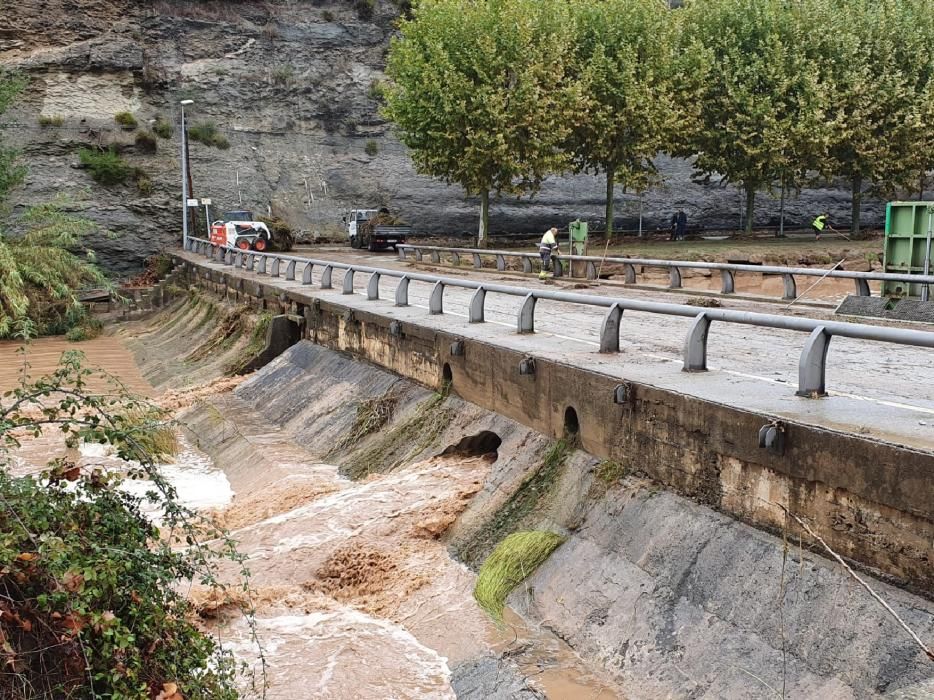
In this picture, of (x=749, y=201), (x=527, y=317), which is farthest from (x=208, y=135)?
(x=527, y=317)

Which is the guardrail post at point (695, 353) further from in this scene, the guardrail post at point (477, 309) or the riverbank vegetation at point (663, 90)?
the riverbank vegetation at point (663, 90)

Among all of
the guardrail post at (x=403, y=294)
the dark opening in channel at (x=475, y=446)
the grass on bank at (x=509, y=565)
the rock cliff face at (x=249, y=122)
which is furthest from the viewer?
the rock cliff face at (x=249, y=122)

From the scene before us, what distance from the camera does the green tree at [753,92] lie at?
151 feet

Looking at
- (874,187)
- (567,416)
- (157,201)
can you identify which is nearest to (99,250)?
(157,201)

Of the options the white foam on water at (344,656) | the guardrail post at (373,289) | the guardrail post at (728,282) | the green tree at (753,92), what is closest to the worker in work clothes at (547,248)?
the guardrail post at (728,282)

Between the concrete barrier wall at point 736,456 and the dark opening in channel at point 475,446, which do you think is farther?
→ the dark opening in channel at point 475,446

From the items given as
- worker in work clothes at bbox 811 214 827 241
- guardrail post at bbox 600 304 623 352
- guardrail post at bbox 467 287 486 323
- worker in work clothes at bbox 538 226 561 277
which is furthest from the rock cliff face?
guardrail post at bbox 600 304 623 352

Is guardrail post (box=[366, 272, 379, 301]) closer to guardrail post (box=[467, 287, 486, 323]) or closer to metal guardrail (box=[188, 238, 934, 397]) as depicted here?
metal guardrail (box=[188, 238, 934, 397])

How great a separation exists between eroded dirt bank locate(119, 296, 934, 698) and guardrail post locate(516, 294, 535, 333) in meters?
1.35

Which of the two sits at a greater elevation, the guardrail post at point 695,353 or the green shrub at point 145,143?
the green shrub at point 145,143

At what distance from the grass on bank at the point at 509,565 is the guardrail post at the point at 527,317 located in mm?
4892

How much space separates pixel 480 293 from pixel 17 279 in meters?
23.3

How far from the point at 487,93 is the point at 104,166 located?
2261cm

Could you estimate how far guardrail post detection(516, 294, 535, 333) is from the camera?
14.2m
